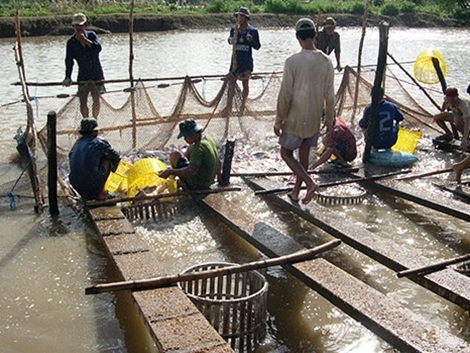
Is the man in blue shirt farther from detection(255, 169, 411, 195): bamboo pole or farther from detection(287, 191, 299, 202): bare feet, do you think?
detection(287, 191, 299, 202): bare feet

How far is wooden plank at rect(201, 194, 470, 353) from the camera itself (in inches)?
124

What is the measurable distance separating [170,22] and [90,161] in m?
26.6

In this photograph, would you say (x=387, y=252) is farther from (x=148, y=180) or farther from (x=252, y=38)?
(x=252, y=38)

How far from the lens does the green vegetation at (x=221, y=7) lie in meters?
29.6

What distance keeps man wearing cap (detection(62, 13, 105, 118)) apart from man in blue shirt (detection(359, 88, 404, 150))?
11.9 ft

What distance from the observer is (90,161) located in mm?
5312

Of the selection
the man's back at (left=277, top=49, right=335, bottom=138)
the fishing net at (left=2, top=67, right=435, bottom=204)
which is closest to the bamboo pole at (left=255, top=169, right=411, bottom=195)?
the man's back at (left=277, top=49, right=335, bottom=138)

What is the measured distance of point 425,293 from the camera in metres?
4.30

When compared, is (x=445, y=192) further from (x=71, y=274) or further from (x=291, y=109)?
(x=71, y=274)

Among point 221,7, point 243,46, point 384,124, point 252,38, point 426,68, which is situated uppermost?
point 221,7

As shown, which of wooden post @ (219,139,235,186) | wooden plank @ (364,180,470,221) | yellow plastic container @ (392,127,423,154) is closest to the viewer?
wooden plank @ (364,180,470,221)

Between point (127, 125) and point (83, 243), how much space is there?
3.04 metres

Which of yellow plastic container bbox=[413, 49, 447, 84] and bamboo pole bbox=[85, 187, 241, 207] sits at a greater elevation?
yellow plastic container bbox=[413, 49, 447, 84]

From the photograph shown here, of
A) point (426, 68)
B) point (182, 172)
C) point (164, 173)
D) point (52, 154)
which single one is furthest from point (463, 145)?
point (52, 154)
